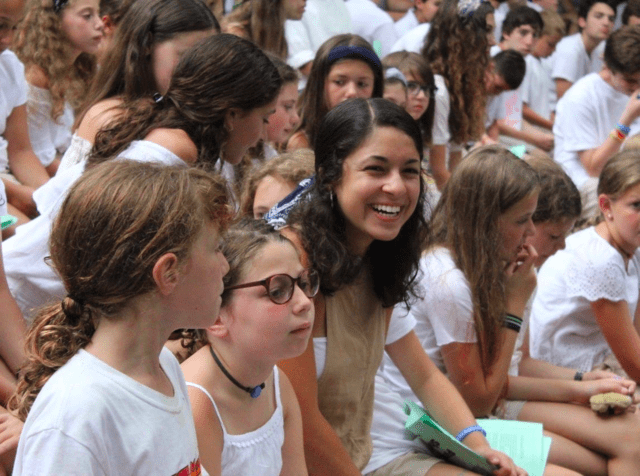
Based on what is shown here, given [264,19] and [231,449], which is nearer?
[231,449]

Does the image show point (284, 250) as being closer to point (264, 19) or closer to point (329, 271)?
point (329, 271)

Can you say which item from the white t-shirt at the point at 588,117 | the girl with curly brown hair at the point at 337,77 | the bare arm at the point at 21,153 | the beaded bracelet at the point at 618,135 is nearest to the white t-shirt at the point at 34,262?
the bare arm at the point at 21,153

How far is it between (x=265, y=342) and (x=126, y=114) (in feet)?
3.14

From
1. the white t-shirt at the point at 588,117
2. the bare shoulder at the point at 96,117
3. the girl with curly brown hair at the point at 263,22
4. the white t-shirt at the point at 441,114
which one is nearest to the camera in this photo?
the bare shoulder at the point at 96,117

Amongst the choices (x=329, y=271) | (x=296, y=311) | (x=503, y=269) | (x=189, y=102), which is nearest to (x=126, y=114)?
Answer: (x=189, y=102)

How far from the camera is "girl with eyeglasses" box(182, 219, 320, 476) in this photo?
1715 mm

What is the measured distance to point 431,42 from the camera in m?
4.91

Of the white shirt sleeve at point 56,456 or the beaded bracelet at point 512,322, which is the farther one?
the beaded bracelet at point 512,322

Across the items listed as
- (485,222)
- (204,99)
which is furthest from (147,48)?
(485,222)

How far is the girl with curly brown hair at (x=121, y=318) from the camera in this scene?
1233mm

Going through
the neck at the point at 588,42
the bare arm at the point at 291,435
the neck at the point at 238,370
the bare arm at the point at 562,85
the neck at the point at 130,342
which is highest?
the neck at the point at 130,342

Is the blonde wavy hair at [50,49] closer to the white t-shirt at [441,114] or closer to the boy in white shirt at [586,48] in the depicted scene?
the white t-shirt at [441,114]

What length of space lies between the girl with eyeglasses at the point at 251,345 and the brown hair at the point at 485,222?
0.89m

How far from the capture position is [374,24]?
6090mm
